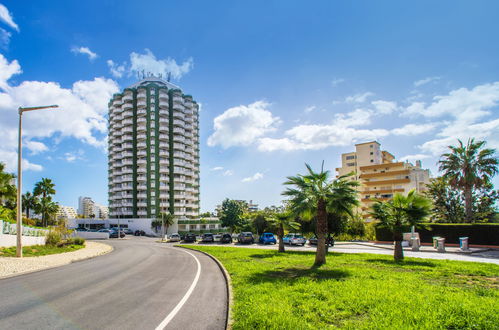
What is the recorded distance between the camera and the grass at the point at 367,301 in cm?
561

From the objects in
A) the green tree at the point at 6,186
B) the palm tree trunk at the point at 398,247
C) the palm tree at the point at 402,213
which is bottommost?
the palm tree trunk at the point at 398,247

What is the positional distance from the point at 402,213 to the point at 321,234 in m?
5.60

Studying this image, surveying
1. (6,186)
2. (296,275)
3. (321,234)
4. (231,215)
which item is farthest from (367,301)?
(231,215)

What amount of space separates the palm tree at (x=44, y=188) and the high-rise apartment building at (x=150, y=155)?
2423 centimetres

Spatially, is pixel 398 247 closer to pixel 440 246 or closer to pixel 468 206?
pixel 440 246

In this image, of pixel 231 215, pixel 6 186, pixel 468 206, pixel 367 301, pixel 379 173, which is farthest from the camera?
pixel 379 173

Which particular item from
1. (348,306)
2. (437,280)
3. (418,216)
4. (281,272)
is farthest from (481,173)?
(348,306)

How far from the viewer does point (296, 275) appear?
36.7 feet

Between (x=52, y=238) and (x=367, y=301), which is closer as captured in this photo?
(x=367, y=301)

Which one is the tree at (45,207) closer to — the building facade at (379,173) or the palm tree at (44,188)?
the palm tree at (44,188)

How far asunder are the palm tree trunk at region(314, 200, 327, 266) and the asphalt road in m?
5.15

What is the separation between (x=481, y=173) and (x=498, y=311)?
1362 inches

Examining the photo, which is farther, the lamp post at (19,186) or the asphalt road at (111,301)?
the lamp post at (19,186)

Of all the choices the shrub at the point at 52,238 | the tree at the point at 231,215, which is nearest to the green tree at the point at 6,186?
the shrub at the point at 52,238
